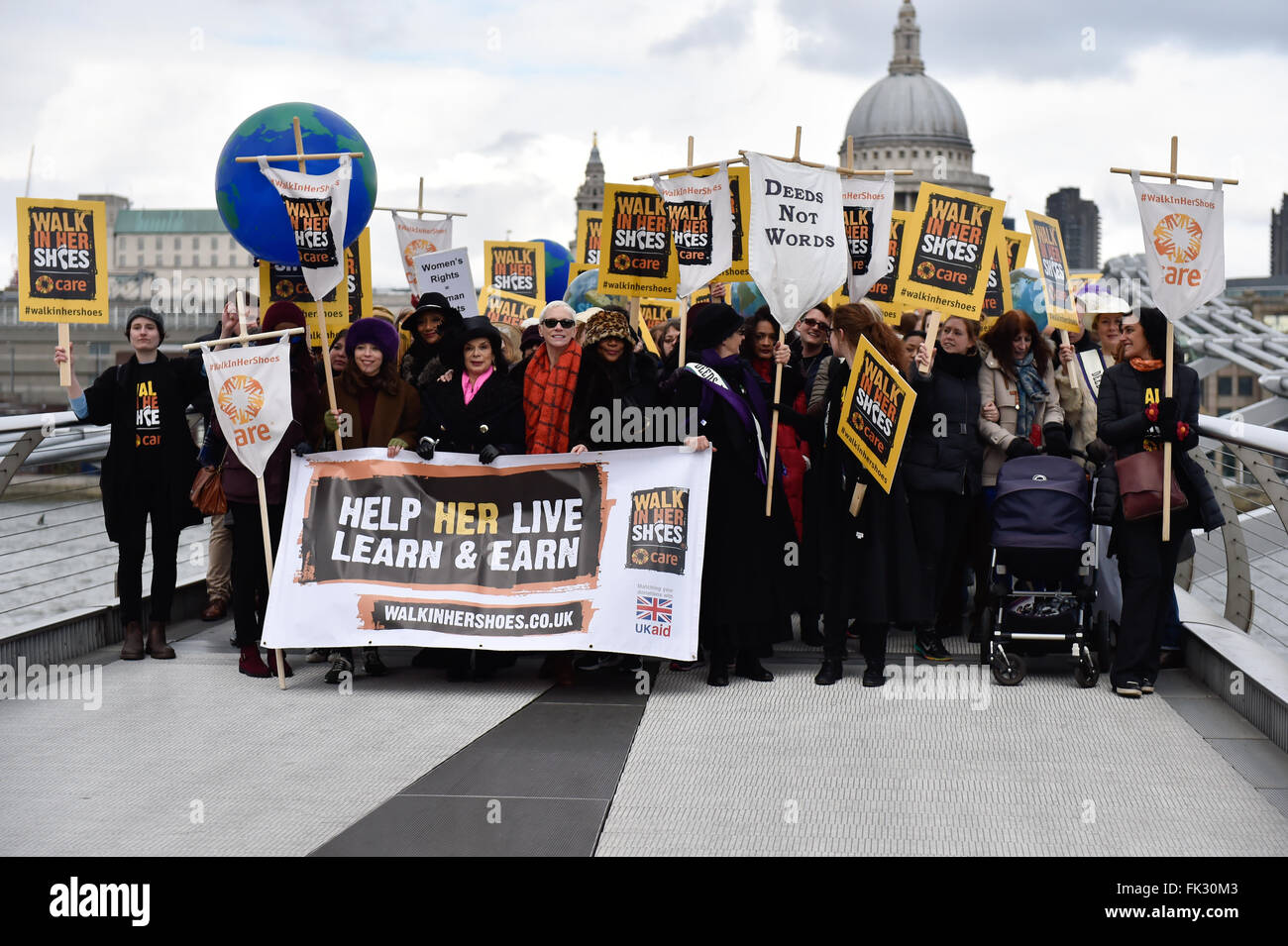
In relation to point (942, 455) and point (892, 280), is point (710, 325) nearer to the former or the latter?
point (942, 455)

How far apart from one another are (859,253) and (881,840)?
5.53 metres

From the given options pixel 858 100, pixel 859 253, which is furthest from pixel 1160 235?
pixel 858 100

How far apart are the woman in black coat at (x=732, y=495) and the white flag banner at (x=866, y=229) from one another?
2.26m

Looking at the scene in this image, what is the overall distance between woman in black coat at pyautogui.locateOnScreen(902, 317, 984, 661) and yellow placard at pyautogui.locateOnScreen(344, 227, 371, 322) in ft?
12.4

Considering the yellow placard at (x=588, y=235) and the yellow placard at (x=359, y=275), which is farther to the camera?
the yellow placard at (x=588, y=235)

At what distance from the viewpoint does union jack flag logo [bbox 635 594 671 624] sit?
7562 millimetres

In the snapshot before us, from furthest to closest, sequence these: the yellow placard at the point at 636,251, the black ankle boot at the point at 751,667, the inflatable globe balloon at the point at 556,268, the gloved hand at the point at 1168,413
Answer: the inflatable globe balloon at the point at 556,268, the yellow placard at the point at 636,251, the black ankle boot at the point at 751,667, the gloved hand at the point at 1168,413

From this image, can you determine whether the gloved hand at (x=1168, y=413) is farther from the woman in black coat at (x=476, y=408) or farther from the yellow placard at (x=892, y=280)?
the yellow placard at (x=892, y=280)

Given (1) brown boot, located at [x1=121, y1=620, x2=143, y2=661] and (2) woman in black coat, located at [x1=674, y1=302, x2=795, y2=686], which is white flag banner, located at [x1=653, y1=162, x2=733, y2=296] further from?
(1) brown boot, located at [x1=121, y1=620, x2=143, y2=661]

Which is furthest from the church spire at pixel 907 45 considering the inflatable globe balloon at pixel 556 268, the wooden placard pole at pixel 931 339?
the wooden placard pole at pixel 931 339

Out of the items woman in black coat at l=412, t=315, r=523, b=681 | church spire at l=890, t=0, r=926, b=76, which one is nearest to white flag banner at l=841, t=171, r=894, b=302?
woman in black coat at l=412, t=315, r=523, b=681

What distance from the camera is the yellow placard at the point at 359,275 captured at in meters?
9.80

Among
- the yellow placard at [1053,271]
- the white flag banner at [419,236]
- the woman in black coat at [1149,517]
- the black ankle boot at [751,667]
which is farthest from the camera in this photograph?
the white flag banner at [419,236]

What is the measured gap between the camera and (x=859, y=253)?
990 centimetres
